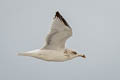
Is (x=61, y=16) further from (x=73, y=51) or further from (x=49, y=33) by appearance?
(x=73, y=51)

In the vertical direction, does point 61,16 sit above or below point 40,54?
above

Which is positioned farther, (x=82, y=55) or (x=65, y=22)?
(x=82, y=55)

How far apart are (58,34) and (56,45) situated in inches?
28.7

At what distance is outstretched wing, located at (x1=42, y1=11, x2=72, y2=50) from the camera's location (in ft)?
67.6

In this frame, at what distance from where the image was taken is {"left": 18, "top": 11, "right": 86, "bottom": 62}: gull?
813 inches

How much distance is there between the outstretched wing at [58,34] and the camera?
20.6 m

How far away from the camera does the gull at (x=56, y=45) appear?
20.6 metres

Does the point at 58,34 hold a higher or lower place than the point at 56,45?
higher

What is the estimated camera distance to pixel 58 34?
2106cm

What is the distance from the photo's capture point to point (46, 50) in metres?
21.4

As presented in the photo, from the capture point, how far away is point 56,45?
21656 millimetres

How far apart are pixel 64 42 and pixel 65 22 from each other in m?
Answer: 1.16

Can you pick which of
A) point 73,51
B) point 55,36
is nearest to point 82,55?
point 73,51

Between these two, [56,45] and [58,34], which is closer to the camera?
[58,34]
